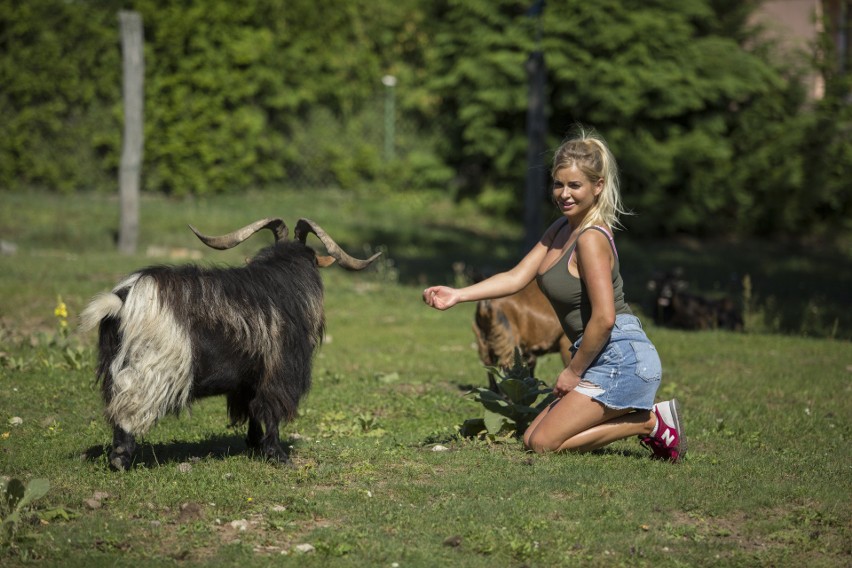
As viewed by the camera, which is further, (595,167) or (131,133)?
(131,133)

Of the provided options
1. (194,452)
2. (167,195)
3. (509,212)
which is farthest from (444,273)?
(194,452)

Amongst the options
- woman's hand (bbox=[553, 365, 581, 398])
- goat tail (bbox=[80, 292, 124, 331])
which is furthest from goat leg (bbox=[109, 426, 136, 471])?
woman's hand (bbox=[553, 365, 581, 398])

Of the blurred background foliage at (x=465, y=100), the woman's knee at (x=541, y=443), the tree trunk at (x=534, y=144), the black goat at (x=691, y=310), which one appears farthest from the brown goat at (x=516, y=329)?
the blurred background foliage at (x=465, y=100)

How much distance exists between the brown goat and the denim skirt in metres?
1.87

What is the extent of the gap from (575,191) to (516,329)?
2321 mm

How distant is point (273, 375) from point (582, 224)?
1.92 metres

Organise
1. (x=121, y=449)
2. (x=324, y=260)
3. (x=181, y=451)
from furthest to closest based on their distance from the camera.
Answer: (x=324, y=260) → (x=181, y=451) → (x=121, y=449)

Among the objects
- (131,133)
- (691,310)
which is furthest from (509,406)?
(131,133)

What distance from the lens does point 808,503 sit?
531cm

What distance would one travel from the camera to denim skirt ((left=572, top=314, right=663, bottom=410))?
5.73 metres

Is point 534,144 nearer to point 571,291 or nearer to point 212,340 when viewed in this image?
point 571,291

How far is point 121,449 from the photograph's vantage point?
535 centimetres

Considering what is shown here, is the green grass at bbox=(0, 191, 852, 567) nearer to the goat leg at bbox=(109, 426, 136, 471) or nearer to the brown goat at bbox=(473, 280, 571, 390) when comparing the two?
the goat leg at bbox=(109, 426, 136, 471)

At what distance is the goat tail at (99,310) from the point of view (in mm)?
5035
